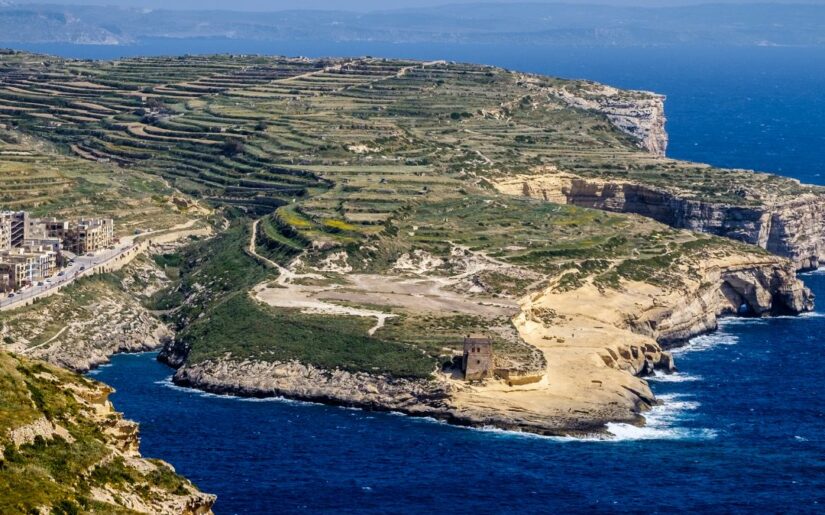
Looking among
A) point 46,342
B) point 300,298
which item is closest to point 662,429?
point 300,298

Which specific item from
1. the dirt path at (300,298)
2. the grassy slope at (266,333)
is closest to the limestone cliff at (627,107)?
the dirt path at (300,298)

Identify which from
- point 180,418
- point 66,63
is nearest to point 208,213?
point 180,418

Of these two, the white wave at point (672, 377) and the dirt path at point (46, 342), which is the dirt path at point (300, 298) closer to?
the dirt path at point (46, 342)

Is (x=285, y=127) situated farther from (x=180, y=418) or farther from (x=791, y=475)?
(x=791, y=475)

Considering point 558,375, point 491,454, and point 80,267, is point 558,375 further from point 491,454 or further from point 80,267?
point 80,267

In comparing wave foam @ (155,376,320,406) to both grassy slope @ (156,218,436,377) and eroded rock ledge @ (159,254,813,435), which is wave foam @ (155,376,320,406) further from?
grassy slope @ (156,218,436,377)
